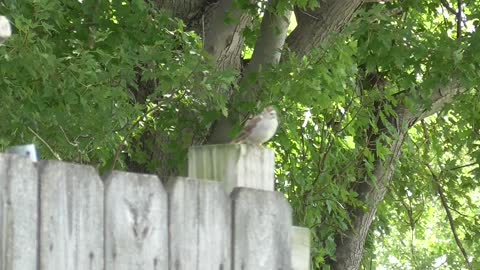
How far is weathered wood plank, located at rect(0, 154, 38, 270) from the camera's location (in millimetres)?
2416

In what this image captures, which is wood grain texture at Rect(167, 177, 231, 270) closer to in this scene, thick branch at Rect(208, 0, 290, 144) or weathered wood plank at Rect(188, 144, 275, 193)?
weathered wood plank at Rect(188, 144, 275, 193)

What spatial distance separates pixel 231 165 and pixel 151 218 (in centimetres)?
37

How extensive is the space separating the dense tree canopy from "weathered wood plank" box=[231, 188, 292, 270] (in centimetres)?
313

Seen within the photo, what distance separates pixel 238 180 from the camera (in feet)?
9.79

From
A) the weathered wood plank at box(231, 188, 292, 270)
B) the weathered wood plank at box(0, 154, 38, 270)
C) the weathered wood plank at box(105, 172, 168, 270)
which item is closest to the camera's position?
the weathered wood plank at box(0, 154, 38, 270)

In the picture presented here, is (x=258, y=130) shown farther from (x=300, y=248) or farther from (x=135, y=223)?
(x=135, y=223)

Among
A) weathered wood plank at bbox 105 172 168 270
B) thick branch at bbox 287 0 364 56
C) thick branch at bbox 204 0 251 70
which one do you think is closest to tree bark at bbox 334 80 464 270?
thick branch at bbox 287 0 364 56

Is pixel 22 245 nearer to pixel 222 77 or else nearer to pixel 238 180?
pixel 238 180

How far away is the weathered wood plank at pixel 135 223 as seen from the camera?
2.62 meters

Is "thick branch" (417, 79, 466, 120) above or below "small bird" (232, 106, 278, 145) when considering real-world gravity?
above

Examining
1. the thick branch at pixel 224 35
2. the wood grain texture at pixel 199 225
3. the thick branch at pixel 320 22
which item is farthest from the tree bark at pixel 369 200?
the wood grain texture at pixel 199 225

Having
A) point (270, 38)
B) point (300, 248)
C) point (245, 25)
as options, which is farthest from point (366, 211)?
point (300, 248)

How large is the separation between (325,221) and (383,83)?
4.90 feet

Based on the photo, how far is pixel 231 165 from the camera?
2.99 meters
